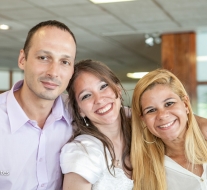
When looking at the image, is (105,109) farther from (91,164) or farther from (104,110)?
(91,164)

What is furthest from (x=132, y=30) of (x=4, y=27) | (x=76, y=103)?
(x=76, y=103)

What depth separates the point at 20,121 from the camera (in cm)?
211

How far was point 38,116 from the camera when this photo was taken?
7.28ft

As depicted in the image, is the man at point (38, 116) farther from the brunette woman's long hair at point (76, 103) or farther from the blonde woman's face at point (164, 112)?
the blonde woman's face at point (164, 112)

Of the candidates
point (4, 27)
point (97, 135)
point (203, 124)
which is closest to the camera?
point (97, 135)

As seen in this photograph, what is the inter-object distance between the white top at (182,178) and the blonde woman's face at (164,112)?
14 cm

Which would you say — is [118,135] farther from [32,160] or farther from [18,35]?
[18,35]

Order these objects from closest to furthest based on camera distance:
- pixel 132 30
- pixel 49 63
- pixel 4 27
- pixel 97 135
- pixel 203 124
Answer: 1. pixel 49 63
2. pixel 97 135
3. pixel 203 124
4. pixel 4 27
5. pixel 132 30

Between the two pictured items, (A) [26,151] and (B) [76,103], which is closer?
(A) [26,151]

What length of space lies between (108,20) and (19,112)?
3.59 meters

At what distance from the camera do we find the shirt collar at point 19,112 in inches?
82.8

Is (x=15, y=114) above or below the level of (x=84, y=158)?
above

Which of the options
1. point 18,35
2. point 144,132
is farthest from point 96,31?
point 144,132

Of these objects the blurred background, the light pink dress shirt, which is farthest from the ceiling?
the light pink dress shirt
